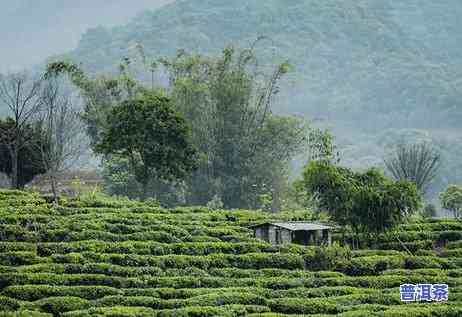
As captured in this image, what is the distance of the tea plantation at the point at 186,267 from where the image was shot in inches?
1893

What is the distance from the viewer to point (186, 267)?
55125mm

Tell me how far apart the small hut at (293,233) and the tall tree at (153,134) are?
1255cm

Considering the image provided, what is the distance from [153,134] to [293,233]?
51.0 ft

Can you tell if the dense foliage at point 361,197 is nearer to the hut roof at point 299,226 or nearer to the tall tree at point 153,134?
the hut roof at point 299,226

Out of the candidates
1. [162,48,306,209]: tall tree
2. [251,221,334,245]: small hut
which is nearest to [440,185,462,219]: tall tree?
[162,48,306,209]: tall tree

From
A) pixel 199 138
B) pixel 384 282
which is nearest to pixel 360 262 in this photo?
pixel 384 282

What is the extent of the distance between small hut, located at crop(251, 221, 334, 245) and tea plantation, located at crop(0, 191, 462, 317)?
111 cm

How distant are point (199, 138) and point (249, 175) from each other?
273 inches

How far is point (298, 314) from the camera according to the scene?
48438 millimetres

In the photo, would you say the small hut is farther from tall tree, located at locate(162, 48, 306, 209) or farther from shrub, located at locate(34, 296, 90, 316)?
tall tree, located at locate(162, 48, 306, 209)

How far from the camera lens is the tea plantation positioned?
4809 centimetres

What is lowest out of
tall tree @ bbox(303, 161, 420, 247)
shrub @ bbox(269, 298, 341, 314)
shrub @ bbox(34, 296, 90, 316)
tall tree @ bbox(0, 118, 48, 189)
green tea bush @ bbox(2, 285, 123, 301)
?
shrub @ bbox(269, 298, 341, 314)

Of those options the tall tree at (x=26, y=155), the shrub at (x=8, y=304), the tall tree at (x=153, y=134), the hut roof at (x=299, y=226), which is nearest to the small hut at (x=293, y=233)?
the hut roof at (x=299, y=226)

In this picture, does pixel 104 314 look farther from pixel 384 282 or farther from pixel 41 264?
pixel 384 282
